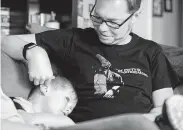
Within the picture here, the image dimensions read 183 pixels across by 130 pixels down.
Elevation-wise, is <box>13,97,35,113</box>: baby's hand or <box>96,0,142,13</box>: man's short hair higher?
<box>96,0,142,13</box>: man's short hair

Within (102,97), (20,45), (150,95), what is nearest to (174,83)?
(150,95)

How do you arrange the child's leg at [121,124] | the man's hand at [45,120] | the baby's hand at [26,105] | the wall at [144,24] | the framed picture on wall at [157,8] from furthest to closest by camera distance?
1. the framed picture on wall at [157,8]
2. the wall at [144,24]
3. the baby's hand at [26,105]
4. the man's hand at [45,120]
5. the child's leg at [121,124]

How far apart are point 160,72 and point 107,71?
198 mm

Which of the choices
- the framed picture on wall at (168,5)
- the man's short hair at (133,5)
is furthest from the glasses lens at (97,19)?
the framed picture on wall at (168,5)

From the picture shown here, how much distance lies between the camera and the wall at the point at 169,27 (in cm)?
443

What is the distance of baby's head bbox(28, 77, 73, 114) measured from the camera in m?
1.11

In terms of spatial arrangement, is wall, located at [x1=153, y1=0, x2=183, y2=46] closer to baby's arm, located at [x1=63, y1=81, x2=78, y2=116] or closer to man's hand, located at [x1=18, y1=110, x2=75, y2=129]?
baby's arm, located at [x1=63, y1=81, x2=78, y2=116]

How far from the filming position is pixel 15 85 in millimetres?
1179

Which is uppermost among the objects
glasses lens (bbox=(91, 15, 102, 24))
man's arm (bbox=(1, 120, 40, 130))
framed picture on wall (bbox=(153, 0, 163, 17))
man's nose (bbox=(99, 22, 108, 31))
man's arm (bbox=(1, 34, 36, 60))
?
framed picture on wall (bbox=(153, 0, 163, 17))

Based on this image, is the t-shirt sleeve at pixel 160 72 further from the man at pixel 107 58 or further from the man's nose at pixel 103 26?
the man's nose at pixel 103 26

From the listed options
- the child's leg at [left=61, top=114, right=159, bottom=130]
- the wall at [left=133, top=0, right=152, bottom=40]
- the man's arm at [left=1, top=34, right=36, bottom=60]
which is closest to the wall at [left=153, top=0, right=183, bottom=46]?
the wall at [left=133, top=0, right=152, bottom=40]

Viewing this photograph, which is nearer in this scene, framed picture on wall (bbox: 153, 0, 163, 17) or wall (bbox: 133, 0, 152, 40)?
wall (bbox: 133, 0, 152, 40)

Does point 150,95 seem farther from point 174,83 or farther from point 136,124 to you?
point 136,124

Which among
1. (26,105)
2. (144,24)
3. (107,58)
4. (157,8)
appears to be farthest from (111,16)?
(157,8)
